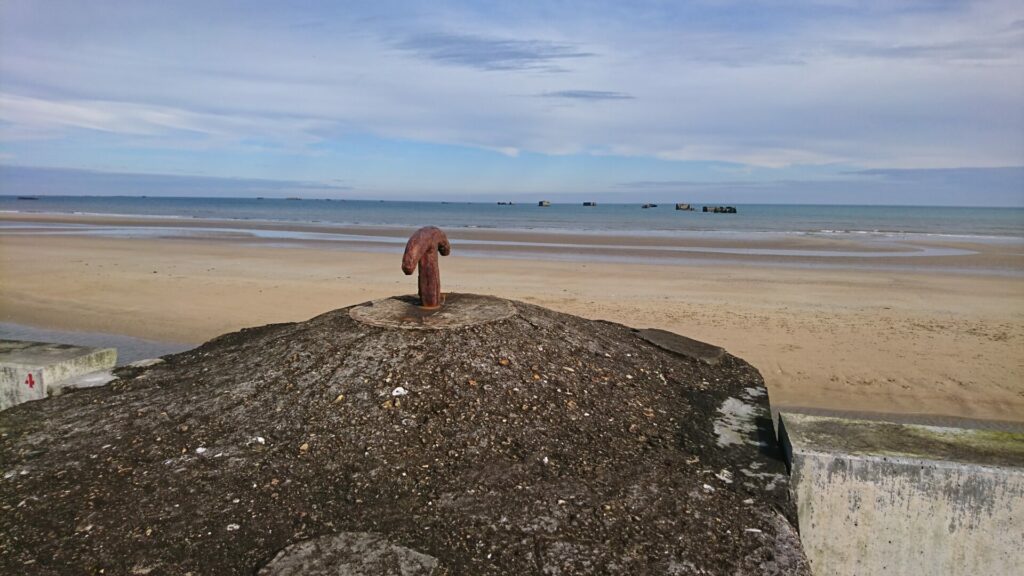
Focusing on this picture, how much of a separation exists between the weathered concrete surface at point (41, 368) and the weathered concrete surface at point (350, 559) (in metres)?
2.76

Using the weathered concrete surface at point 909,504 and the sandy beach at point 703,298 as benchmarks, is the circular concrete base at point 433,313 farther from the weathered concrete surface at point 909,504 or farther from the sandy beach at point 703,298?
the sandy beach at point 703,298

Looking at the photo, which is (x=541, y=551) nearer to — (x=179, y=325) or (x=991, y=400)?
(x=991, y=400)

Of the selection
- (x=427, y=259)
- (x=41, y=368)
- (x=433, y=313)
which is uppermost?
(x=427, y=259)

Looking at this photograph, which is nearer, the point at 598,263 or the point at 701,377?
the point at 701,377

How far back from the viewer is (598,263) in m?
19.2

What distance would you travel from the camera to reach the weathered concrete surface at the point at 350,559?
266 cm

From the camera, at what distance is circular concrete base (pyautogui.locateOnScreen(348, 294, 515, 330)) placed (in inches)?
182

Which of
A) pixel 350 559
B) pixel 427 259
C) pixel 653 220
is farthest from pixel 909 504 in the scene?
pixel 653 220

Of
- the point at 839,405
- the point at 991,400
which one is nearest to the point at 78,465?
the point at 839,405

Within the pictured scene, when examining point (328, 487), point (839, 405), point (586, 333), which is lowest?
point (839, 405)

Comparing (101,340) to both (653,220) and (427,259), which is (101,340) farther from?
(653,220)

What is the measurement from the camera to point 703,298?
12.6 meters

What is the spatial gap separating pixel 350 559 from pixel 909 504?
8.54 feet

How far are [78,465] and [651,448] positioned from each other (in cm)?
311
